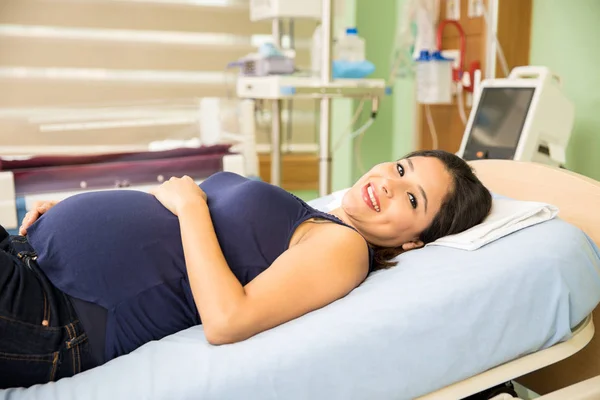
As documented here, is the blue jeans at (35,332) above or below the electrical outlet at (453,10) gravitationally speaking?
below

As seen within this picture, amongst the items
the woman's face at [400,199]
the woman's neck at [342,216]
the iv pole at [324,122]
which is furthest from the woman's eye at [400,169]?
the iv pole at [324,122]

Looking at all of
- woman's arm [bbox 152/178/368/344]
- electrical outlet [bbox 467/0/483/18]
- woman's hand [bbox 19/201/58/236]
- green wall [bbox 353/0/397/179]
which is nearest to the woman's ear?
woman's arm [bbox 152/178/368/344]

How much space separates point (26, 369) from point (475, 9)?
9.32 ft

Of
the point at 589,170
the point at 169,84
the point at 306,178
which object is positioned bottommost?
the point at 306,178

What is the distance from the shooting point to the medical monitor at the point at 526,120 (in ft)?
→ 7.95

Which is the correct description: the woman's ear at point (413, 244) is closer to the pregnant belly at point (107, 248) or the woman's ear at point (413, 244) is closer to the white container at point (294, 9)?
the pregnant belly at point (107, 248)

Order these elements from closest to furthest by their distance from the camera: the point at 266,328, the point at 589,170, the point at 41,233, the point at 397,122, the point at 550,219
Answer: the point at 266,328 < the point at 41,233 < the point at 550,219 < the point at 589,170 < the point at 397,122

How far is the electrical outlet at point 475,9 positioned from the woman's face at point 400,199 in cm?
204

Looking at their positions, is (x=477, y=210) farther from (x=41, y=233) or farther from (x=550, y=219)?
(x=41, y=233)

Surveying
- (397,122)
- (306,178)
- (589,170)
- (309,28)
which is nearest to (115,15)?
(309,28)

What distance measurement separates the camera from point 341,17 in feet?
12.7

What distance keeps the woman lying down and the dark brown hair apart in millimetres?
50

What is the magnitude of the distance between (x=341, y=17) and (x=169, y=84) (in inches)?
44.3

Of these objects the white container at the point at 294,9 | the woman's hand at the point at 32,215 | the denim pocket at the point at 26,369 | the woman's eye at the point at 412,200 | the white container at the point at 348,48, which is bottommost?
the denim pocket at the point at 26,369
